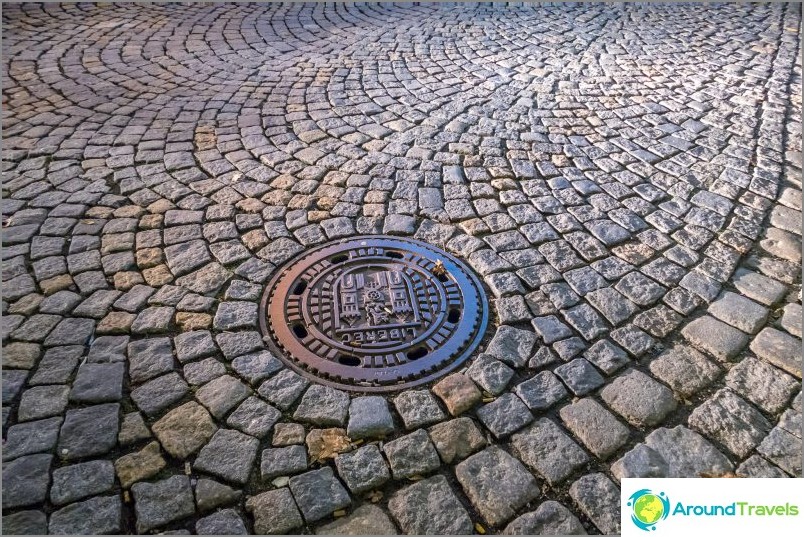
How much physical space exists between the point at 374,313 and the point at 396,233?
87cm

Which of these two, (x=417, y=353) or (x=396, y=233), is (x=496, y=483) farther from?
(x=396, y=233)

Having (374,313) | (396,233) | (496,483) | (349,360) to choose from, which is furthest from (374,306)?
(496,483)

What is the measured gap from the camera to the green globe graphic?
2242mm

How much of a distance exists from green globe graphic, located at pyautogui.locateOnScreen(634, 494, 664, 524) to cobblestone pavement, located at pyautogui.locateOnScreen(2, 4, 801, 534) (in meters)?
0.12

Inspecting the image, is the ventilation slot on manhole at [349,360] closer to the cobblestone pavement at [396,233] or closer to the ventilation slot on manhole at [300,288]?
the cobblestone pavement at [396,233]

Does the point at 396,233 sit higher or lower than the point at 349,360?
higher

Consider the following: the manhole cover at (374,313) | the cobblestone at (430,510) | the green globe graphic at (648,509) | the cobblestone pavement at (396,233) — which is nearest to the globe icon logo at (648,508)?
the green globe graphic at (648,509)

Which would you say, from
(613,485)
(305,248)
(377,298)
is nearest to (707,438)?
(613,485)

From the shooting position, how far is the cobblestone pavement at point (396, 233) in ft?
7.78

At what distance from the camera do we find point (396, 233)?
151 inches

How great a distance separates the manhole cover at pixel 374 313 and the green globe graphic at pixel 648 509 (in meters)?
1.07

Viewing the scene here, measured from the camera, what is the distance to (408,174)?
4.49 m

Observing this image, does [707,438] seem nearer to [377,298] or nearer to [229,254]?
[377,298]

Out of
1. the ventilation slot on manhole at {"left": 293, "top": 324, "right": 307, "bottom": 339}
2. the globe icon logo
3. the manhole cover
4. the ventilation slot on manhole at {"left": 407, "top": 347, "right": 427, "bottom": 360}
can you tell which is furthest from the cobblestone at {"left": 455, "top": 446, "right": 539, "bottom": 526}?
the ventilation slot on manhole at {"left": 293, "top": 324, "right": 307, "bottom": 339}
